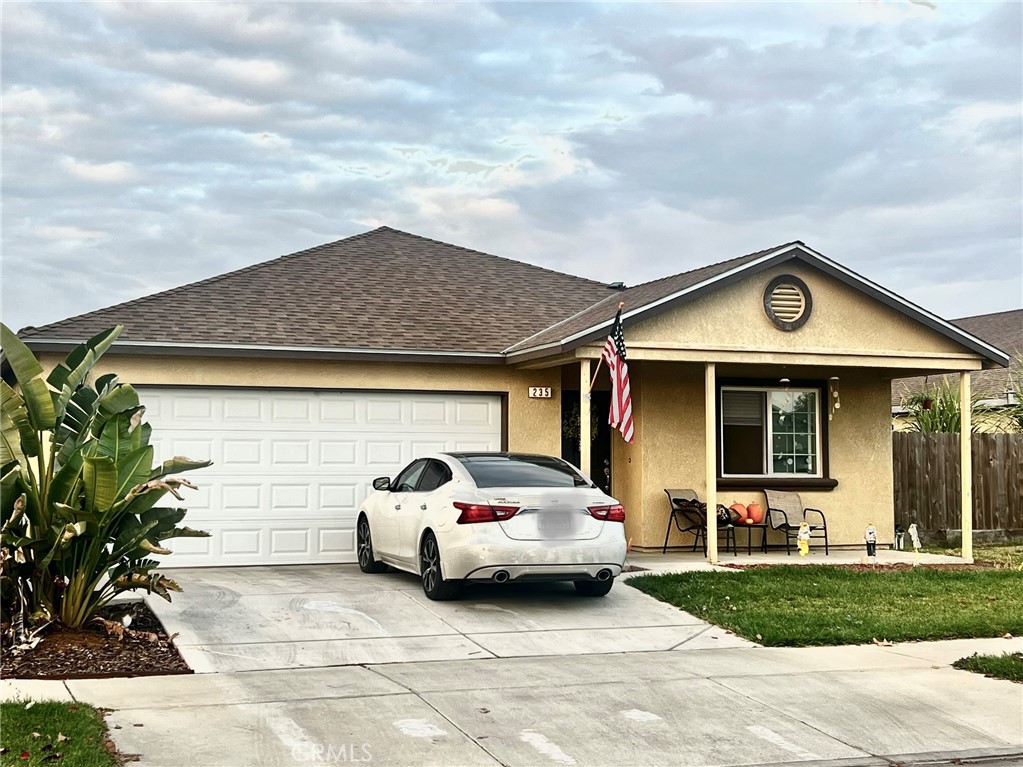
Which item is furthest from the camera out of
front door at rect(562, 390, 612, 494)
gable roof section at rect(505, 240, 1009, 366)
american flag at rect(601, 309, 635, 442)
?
front door at rect(562, 390, 612, 494)

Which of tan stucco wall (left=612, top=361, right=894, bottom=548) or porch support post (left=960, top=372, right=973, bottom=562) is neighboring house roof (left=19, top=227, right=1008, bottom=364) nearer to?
porch support post (left=960, top=372, right=973, bottom=562)

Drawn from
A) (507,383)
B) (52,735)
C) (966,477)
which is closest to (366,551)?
(507,383)

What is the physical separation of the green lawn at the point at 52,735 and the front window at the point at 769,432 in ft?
37.0

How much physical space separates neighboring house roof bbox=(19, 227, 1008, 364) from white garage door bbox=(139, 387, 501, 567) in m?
0.74

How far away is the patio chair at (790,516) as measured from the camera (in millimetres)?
16156

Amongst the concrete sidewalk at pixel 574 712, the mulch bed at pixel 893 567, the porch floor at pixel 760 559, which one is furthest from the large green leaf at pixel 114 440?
the mulch bed at pixel 893 567

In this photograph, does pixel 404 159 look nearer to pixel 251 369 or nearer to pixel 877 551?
pixel 251 369

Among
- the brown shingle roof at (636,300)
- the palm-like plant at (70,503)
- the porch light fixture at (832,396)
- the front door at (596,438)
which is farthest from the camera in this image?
the porch light fixture at (832,396)

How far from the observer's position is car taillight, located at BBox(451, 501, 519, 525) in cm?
1077

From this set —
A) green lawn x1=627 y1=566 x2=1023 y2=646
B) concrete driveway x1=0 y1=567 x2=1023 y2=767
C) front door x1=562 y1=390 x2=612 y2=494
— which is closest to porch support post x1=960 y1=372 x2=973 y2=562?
green lawn x1=627 y1=566 x2=1023 y2=646

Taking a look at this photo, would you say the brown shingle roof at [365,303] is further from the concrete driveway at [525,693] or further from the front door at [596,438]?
the concrete driveway at [525,693]

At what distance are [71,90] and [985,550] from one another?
1530cm

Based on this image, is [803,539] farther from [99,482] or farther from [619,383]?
[99,482]

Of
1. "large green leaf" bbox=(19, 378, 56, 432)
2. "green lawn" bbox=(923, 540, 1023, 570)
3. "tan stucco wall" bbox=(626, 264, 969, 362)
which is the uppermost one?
"tan stucco wall" bbox=(626, 264, 969, 362)
